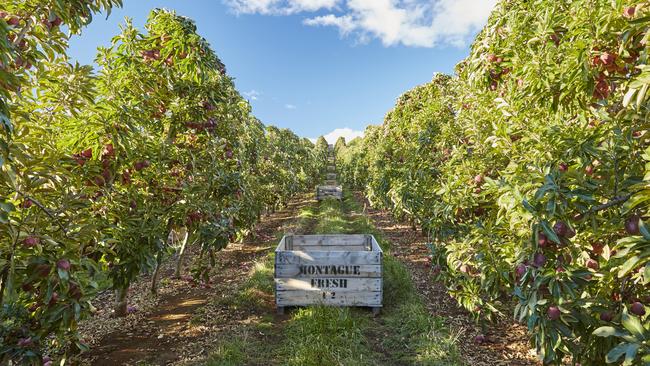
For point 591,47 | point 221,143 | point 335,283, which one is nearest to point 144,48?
point 221,143

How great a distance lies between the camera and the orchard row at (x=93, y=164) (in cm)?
244

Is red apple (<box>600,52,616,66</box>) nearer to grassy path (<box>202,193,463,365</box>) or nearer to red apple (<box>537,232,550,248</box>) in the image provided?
red apple (<box>537,232,550,248</box>)

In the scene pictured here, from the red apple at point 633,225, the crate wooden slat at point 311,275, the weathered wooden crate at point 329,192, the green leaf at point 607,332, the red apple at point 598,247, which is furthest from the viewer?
the weathered wooden crate at point 329,192

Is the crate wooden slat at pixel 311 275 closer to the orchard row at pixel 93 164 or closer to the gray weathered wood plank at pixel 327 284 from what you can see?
the gray weathered wood plank at pixel 327 284

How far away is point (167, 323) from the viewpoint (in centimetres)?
595

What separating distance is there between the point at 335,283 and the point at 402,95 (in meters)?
10.3

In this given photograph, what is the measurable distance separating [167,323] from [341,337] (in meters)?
3.05

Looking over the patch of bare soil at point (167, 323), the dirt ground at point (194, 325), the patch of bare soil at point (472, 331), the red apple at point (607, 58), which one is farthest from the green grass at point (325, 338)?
the red apple at point (607, 58)

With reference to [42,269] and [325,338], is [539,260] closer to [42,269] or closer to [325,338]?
[42,269]

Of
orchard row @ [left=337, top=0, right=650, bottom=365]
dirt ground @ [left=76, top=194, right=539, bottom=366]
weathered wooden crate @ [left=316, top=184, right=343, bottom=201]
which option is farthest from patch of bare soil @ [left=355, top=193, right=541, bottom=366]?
weathered wooden crate @ [left=316, top=184, right=343, bottom=201]

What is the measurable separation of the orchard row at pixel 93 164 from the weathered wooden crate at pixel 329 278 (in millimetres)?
1425

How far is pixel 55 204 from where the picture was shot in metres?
3.04

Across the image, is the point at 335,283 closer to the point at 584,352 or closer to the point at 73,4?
the point at 584,352

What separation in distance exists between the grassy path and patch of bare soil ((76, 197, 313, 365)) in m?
0.32
